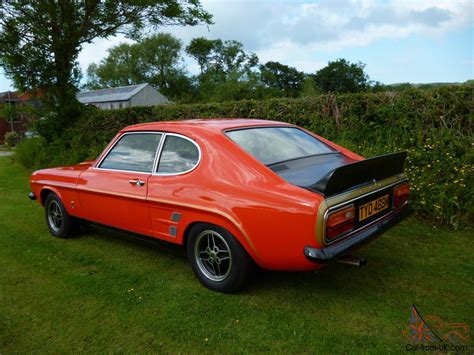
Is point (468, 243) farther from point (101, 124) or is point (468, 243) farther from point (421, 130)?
point (101, 124)

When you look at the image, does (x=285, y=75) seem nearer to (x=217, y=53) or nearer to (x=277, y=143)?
(x=217, y=53)

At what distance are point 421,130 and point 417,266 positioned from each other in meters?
2.60

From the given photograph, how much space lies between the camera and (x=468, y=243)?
4.11 metres

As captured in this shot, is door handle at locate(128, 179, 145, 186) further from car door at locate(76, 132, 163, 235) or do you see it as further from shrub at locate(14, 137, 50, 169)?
shrub at locate(14, 137, 50, 169)

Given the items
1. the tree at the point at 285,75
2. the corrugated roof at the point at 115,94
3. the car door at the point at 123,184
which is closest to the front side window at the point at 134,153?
the car door at the point at 123,184

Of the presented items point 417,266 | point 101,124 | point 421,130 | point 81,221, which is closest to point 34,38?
point 101,124

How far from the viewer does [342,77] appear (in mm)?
62281

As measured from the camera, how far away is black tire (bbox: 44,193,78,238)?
4562 mm

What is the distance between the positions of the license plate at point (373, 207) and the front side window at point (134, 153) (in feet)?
6.43

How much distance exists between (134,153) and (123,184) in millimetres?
353

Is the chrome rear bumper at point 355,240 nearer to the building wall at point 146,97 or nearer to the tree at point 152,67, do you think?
the building wall at point 146,97

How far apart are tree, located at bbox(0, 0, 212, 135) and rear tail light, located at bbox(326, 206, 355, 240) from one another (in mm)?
10228

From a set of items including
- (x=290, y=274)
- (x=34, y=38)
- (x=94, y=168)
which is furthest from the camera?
(x=34, y=38)

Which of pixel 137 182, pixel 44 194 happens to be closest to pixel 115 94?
pixel 44 194
